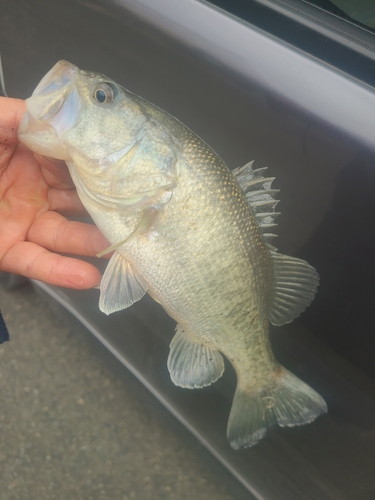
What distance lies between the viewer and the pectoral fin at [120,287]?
914 mm

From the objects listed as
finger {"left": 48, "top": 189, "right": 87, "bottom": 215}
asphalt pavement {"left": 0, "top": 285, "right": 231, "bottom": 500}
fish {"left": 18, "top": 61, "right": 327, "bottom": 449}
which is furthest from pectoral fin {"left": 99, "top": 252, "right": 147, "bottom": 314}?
asphalt pavement {"left": 0, "top": 285, "right": 231, "bottom": 500}

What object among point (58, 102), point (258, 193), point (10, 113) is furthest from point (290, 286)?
point (10, 113)

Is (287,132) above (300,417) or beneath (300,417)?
above

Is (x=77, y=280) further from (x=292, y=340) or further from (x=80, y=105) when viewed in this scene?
(x=292, y=340)

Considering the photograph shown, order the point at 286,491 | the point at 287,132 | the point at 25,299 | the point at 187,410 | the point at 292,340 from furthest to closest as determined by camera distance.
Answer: the point at 25,299, the point at 187,410, the point at 286,491, the point at 292,340, the point at 287,132

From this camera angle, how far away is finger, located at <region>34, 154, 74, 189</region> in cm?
106

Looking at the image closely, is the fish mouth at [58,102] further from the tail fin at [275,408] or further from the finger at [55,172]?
the tail fin at [275,408]

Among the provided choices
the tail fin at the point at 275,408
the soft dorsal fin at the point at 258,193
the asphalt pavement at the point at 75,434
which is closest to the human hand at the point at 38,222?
the soft dorsal fin at the point at 258,193

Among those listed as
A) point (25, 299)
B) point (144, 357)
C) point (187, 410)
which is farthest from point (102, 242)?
point (25, 299)

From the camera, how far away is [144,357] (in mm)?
1493

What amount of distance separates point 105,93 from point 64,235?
0.46 metres

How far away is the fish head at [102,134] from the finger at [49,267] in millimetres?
264

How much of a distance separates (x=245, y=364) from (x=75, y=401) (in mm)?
861

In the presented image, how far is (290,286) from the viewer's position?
0.98 m
